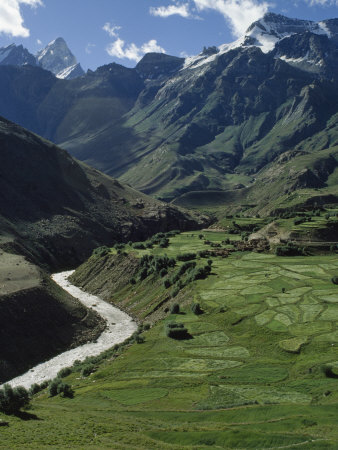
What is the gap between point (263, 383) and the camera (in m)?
55.1

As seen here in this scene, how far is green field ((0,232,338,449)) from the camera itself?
39.8 meters

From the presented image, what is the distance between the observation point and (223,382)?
57219 millimetres

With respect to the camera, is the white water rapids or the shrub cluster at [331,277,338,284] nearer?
the white water rapids

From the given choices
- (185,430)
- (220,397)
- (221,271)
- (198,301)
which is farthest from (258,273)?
(185,430)

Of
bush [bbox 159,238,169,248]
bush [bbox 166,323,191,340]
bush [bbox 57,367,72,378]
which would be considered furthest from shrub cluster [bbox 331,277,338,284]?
bush [bbox 159,238,169,248]

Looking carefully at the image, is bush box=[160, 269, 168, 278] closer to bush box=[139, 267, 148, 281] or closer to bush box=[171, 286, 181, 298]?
bush box=[139, 267, 148, 281]

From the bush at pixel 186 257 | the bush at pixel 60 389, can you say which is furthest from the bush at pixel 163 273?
the bush at pixel 60 389

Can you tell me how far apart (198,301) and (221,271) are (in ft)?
65.6

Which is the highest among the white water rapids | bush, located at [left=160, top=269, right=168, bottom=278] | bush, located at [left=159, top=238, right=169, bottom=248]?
bush, located at [left=159, top=238, right=169, bottom=248]

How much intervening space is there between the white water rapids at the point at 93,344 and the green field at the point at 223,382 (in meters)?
9.15

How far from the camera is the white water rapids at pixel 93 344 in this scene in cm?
7925

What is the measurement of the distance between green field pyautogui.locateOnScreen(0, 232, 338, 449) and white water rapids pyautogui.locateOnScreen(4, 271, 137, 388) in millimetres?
9155

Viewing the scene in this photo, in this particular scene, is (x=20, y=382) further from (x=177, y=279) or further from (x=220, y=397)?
(x=177, y=279)

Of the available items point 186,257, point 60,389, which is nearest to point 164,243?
point 186,257
